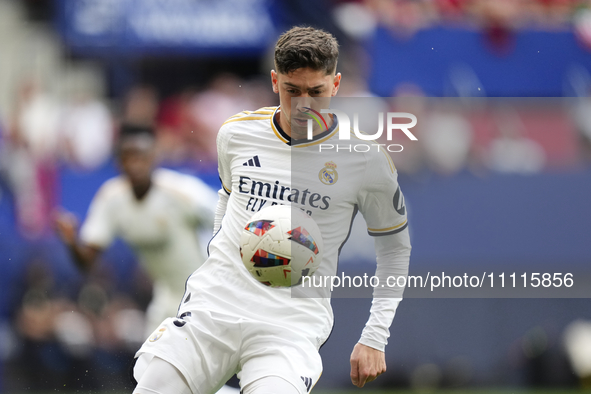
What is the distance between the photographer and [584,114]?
849 centimetres

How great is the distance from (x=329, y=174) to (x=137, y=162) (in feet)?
11.1

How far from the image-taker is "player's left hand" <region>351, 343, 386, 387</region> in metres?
3.79

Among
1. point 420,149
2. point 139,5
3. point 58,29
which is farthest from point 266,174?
point 58,29

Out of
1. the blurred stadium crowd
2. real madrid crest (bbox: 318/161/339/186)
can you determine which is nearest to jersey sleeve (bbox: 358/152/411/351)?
real madrid crest (bbox: 318/161/339/186)

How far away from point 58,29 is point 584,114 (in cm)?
639

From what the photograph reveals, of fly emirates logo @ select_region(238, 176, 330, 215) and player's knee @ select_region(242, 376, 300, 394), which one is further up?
fly emirates logo @ select_region(238, 176, 330, 215)

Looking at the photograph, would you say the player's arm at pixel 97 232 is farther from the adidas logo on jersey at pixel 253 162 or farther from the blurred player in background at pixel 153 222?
the adidas logo on jersey at pixel 253 162

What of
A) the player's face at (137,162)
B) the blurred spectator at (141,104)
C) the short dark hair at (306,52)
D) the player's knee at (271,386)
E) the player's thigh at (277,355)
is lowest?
the player's knee at (271,386)

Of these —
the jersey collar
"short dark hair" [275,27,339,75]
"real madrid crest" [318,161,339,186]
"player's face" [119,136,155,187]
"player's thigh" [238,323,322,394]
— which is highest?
"short dark hair" [275,27,339,75]

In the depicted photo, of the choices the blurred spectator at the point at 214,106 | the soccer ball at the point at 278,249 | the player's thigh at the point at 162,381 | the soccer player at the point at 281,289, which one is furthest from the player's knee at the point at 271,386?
the blurred spectator at the point at 214,106

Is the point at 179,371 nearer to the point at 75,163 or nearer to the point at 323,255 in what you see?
the point at 323,255

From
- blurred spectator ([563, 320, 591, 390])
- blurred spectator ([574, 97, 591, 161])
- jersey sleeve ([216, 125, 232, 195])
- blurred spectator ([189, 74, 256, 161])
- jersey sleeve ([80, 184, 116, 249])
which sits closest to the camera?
jersey sleeve ([216, 125, 232, 195])

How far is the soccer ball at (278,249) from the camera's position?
3.53 meters

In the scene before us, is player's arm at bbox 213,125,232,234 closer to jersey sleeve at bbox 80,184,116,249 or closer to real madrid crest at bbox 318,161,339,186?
real madrid crest at bbox 318,161,339,186
